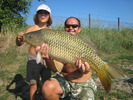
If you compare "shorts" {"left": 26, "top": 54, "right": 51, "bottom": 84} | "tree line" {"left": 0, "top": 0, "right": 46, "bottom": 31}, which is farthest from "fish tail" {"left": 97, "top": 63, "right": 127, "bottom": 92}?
"tree line" {"left": 0, "top": 0, "right": 46, "bottom": 31}

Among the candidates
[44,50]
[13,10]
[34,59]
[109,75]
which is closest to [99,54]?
[109,75]

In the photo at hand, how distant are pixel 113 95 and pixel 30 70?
69.4 inches

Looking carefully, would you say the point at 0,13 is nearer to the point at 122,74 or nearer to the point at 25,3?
the point at 25,3

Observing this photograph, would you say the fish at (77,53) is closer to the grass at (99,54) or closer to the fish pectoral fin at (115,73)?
the fish pectoral fin at (115,73)

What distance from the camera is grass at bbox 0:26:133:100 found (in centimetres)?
360

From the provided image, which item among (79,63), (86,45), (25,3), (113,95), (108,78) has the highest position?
(25,3)

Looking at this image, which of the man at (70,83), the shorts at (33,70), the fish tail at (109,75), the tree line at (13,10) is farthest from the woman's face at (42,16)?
the tree line at (13,10)

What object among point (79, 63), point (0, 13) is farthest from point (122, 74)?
point (0, 13)

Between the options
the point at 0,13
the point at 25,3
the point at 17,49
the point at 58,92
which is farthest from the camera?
the point at 25,3

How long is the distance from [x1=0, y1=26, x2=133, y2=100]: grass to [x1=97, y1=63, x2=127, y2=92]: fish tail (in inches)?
9.9

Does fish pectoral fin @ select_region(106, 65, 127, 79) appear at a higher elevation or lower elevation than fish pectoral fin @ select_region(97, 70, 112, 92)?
higher

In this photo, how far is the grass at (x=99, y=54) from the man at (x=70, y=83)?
448 millimetres

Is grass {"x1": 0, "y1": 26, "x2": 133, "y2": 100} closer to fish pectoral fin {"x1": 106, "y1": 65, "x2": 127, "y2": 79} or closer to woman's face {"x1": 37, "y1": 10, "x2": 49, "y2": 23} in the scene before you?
fish pectoral fin {"x1": 106, "y1": 65, "x2": 127, "y2": 79}

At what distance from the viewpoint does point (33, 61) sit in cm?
323
